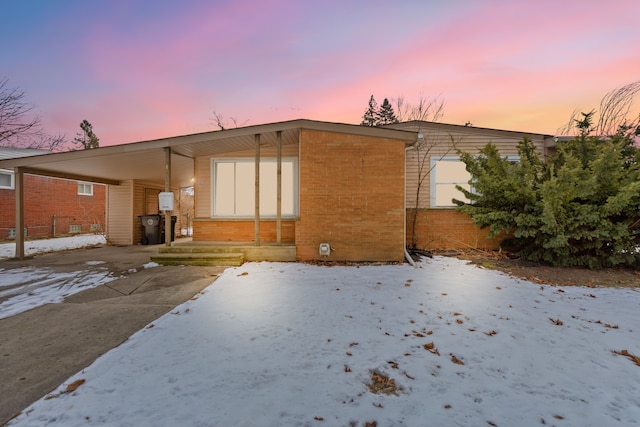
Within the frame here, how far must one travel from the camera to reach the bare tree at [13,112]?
11.7 m

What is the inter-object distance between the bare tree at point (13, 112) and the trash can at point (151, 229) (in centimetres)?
755

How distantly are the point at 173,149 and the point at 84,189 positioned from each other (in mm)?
14290

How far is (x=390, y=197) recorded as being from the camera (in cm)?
660

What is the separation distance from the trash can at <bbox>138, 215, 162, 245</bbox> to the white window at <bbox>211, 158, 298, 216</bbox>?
183 inches

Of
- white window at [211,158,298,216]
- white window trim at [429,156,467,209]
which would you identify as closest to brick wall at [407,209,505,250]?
white window trim at [429,156,467,209]

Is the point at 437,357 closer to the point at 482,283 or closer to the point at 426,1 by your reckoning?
the point at 482,283

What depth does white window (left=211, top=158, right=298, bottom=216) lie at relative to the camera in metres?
8.12

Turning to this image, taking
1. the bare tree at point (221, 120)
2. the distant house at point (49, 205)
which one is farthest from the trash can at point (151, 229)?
the bare tree at point (221, 120)

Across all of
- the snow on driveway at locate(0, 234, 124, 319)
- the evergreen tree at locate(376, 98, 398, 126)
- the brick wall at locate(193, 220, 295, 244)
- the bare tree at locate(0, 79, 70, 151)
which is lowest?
the snow on driveway at locate(0, 234, 124, 319)

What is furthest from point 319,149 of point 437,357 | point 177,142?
point 437,357

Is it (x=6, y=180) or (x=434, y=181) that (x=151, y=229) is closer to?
(x=6, y=180)

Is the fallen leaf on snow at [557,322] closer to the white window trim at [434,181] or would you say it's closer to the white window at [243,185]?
the white window trim at [434,181]

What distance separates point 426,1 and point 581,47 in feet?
18.9

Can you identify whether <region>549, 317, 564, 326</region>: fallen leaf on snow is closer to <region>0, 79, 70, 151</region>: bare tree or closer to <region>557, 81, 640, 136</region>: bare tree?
<region>557, 81, 640, 136</region>: bare tree
